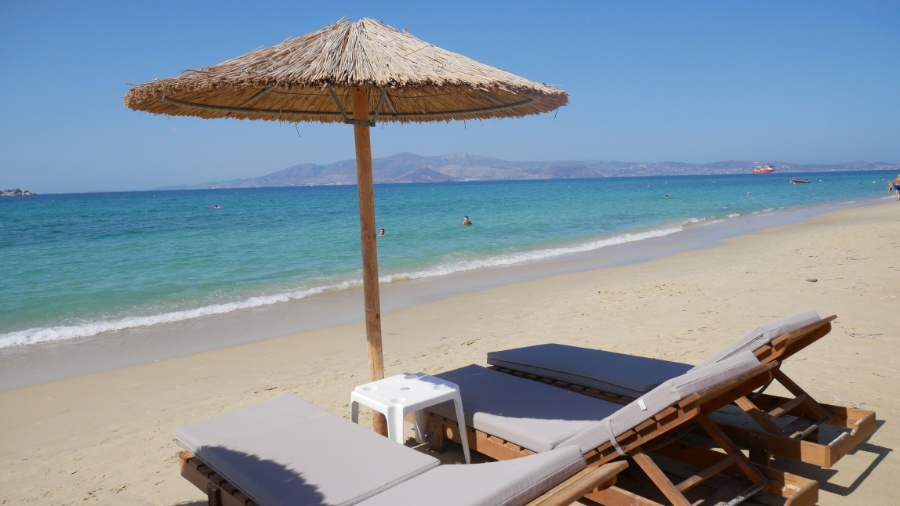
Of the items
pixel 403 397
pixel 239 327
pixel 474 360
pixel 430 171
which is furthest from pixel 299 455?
pixel 430 171

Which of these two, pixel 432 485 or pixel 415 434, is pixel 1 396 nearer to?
pixel 415 434

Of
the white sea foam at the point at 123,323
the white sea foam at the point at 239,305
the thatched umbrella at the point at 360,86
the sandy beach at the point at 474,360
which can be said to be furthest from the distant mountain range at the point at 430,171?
the thatched umbrella at the point at 360,86

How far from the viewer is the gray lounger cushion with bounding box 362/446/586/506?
2.00 m

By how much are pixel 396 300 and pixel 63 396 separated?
196 inches

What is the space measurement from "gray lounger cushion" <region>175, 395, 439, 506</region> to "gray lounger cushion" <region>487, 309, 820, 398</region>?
1519 mm

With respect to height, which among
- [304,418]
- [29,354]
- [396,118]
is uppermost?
A: [396,118]

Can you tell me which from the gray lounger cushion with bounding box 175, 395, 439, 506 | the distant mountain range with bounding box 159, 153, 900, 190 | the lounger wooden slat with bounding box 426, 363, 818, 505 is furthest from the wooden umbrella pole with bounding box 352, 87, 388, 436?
the distant mountain range with bounding box 159, 153, 900, 190

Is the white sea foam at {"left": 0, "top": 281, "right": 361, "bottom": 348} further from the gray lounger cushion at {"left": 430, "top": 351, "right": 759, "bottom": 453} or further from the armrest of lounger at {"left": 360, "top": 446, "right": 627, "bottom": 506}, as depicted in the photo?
the armrest of lounger at {"left": 360, "top": 446, "right": 627, "bottom": 506}

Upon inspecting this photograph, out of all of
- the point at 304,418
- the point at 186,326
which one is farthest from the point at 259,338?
the point at 304,418

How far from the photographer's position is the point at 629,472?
3.28 metres

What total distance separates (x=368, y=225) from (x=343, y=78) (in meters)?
1.07

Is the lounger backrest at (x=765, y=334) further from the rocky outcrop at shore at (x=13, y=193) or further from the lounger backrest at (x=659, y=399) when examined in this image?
the rocky outcrop at shore at (x=13, y=193)

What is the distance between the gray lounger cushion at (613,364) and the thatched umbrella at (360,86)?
1.06 metres

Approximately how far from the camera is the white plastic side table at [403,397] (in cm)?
312
